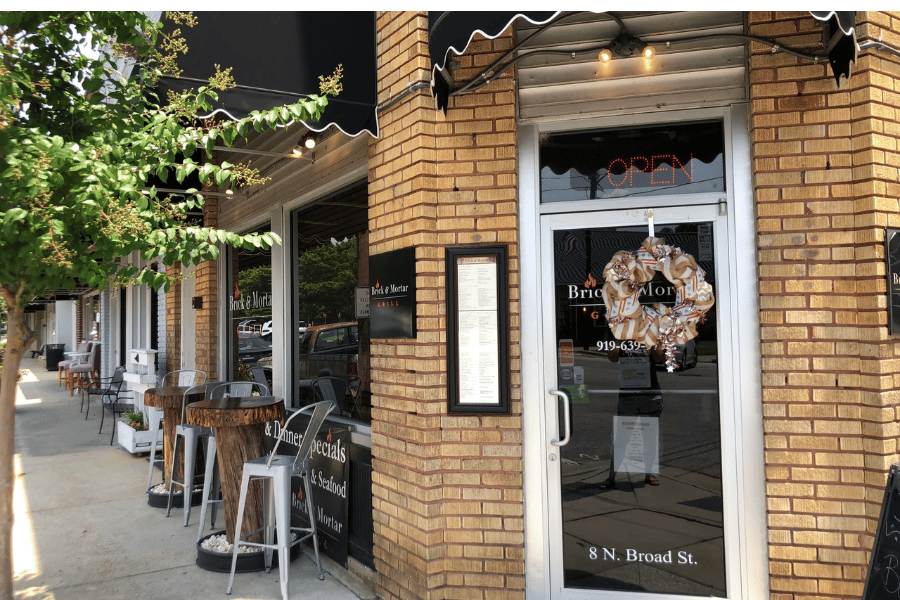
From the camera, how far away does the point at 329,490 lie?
15.4 feet

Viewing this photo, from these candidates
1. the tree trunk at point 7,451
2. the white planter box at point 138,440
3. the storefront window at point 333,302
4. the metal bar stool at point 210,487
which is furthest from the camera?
the white planter box at point 138,440

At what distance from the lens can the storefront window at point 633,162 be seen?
3.50 meters

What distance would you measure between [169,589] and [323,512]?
1.12 m

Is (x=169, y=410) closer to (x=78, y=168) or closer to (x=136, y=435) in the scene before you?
(x=136, y=435)

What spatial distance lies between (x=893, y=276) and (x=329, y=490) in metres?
3.78

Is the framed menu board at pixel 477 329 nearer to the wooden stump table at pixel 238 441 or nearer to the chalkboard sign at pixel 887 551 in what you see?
the wooden stump table at pixel 238 441

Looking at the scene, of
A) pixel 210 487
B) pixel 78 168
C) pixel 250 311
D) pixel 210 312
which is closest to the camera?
pixel 78 168

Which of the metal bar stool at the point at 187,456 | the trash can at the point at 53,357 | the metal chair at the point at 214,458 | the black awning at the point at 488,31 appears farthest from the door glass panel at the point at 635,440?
the trash can at the point at 53,357

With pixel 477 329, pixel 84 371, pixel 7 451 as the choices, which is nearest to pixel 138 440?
pixel 7 451

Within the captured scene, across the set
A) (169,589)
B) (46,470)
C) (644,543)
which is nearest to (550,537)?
(644,543)

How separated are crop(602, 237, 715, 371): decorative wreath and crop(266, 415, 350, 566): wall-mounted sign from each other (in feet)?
7.02

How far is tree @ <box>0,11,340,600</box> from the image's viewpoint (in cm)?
259

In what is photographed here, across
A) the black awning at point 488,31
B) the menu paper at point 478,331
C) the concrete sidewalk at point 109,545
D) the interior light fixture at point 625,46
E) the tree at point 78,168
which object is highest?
the interior light fixture at point 625,46

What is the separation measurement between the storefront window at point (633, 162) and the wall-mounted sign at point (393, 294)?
91cm
